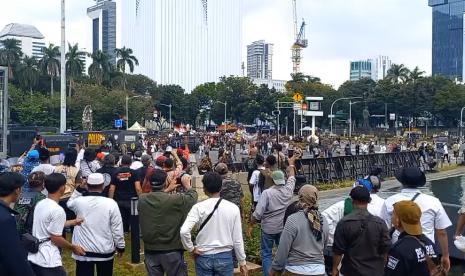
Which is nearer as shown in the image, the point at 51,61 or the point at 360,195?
the point at 360,195

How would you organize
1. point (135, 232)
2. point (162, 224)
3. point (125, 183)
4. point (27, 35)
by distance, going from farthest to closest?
1. point (27, 35)
2. point (125, 183)
3. point (135, 232)
4. point (162, 224)

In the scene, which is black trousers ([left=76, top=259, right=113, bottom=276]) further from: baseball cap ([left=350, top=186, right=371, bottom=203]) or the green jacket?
baseball cap ([left=350, top=186, right=371, bottom=203])

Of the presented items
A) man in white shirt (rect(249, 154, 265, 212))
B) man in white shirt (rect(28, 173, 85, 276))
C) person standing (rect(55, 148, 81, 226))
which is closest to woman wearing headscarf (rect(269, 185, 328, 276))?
man in white shirt (rect(28, 173, 85, 276))

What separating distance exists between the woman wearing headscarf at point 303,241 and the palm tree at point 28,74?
259ft

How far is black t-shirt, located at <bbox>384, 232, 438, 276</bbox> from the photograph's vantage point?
13.9ft

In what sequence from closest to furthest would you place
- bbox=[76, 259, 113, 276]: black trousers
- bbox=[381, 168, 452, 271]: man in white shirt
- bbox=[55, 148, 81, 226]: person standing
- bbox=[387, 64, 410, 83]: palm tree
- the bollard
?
bbox=[381, 168, 452, 271]: man in white shirt
bbox=[76, 259, 113, 276]: black trousers
the bollard
bbox=[55, 148, 81, 226]: person standing
bbox=[387, 64, 410, 83]: palm tree

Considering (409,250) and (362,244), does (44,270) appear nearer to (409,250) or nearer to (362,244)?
(362,244)

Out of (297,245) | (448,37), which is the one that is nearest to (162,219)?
(297,245)

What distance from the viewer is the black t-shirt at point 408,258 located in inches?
167

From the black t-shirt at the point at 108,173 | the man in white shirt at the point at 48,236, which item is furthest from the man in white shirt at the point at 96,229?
the black t-shirt at the point at 108,173

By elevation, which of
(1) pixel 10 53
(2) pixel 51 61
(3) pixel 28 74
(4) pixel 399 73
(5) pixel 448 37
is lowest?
(3) pixel 28 74

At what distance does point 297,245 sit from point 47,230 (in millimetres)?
2471

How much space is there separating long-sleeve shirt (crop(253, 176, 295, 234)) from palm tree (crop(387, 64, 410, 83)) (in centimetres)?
10243

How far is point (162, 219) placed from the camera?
5852 mm
